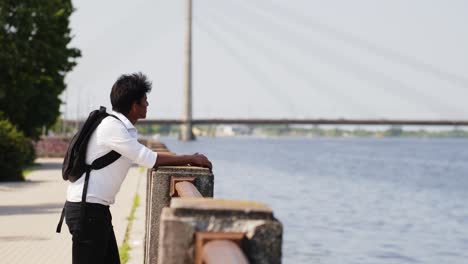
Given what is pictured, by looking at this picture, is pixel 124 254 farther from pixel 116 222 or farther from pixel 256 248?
pixel 256 248

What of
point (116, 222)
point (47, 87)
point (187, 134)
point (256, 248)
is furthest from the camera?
point (187, 134)

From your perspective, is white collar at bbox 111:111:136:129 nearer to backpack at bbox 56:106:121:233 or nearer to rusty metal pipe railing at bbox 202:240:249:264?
backpack at bbox 56:106:121:233

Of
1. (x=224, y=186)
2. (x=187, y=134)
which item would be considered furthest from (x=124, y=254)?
(x=187, y=134)

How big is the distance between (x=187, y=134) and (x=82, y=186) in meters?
110

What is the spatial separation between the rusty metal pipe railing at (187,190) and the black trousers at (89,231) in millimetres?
425

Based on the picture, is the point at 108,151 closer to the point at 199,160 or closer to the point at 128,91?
the point at 128,91

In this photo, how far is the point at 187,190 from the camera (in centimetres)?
511

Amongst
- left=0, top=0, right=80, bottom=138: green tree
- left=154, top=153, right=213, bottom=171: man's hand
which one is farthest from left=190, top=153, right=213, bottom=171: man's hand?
left=0, top=0, right=80, bottom=138: green tree

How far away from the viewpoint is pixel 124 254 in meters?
10.8

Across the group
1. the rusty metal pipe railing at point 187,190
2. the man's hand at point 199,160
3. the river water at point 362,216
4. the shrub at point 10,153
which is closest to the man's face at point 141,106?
the rusty metal pipe railing at point 187,190

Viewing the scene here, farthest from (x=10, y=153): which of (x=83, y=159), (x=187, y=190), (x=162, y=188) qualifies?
(x=83, y=159)

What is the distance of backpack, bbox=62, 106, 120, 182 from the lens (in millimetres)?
4805

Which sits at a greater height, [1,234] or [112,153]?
[112,153]

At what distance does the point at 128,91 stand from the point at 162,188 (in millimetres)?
1490
